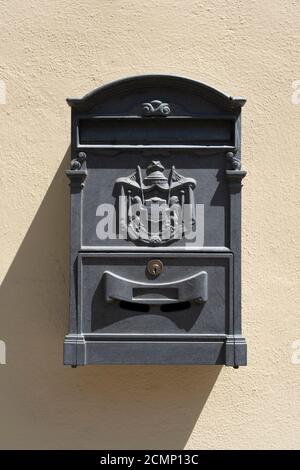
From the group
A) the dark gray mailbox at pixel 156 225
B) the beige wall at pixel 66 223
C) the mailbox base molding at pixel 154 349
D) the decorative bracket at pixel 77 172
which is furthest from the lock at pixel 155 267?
the beige wall at pixel 66 223

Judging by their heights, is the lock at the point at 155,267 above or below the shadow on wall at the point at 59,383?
above

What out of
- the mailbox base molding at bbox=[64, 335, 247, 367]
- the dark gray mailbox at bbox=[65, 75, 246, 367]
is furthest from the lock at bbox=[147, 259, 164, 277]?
the mailbox base molding at bbox=[64, 335, 247, 367]

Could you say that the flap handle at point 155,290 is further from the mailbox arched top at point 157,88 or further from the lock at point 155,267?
the mailbox arched top at point 157,88

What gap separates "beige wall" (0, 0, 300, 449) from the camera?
2.68m

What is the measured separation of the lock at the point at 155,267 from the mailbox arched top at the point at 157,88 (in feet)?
2.06

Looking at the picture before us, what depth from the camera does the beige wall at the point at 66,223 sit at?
2.68m

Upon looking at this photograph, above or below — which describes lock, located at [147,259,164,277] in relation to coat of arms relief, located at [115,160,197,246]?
below

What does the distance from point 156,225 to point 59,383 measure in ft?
3.14

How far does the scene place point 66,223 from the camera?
8.92ft

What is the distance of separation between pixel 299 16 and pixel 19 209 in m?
1.66

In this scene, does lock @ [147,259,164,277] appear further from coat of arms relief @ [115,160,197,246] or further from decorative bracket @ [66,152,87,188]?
decorative bracket @ [66,152,87,188]

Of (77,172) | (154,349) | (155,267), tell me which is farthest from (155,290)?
(77,172)

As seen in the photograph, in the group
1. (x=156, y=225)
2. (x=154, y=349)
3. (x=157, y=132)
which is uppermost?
(x=157, y=132)

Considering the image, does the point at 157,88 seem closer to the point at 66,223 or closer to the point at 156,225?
the point at 156,225
